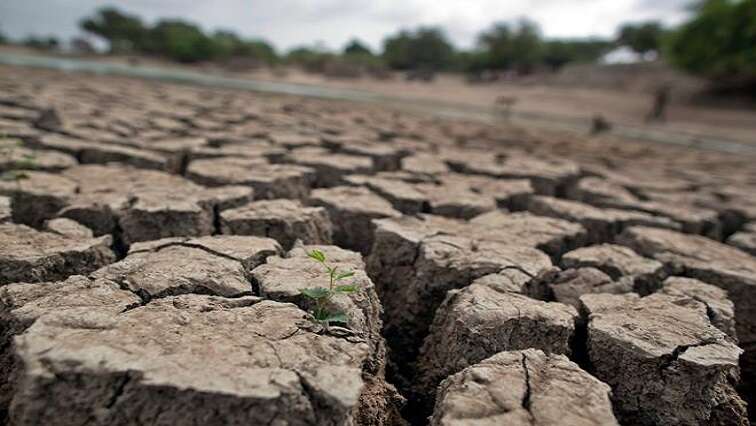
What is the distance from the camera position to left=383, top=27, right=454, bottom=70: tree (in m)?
35.1

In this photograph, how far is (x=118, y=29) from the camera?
1462 inches

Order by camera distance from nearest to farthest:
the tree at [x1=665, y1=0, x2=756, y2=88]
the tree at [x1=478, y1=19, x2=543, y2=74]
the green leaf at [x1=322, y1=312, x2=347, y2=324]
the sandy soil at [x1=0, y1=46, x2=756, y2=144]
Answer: the green leaf at [x1=322, y1=312, x2=347, y2=324] → the sandy soil at [x1=0, y1=46, x2=756, y2=144] → the tree at [x1=665, y1=0, x2=756, y2=88] → the tree at [x1=478, y1=19, x2=543, y2=74]

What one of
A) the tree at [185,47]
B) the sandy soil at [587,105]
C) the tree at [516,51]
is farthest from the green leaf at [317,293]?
the tree at [516,51]

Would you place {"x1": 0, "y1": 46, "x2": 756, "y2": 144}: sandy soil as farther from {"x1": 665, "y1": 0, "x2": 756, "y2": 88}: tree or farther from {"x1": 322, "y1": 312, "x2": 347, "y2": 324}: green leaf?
{"x1": 322, "y1": 312, "x2": 347, "y2": 324}: green leaf

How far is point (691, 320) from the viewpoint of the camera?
1.35 meters

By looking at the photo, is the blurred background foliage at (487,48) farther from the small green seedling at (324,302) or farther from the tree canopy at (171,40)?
the small green seedling at (324,302)

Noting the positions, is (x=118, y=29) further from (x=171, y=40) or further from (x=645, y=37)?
(x=645, y=37)

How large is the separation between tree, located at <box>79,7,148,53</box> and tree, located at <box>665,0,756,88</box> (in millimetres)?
31286

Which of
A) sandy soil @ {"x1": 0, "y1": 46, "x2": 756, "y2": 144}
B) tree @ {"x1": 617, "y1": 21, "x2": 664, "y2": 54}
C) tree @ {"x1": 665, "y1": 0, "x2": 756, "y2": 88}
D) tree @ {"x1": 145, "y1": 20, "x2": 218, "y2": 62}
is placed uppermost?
tree @ {"x1": 617, "y1": 21, "x2": 664, "y2": 54}

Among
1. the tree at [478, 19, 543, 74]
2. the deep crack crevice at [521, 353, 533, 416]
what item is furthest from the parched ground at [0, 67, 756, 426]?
the tree at [478, 19, 543, 74]

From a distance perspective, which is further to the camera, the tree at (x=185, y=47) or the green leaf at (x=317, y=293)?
the tree at (x=185, y=47)

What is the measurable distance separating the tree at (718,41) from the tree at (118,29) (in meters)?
31.3

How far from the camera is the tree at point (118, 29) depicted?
117 feet

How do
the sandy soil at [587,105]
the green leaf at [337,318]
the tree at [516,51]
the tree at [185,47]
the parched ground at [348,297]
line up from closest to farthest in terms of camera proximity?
1. the parched ground at [348,297]
2. the green leaf at [337,318]
3. the sandy soil at [587,105]
4. the tree at [185,47]
5. the tree at [516,51]
